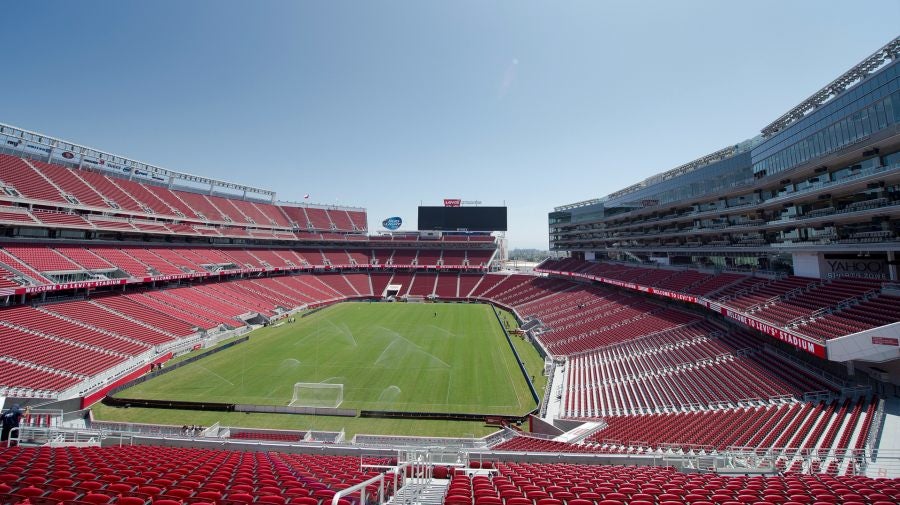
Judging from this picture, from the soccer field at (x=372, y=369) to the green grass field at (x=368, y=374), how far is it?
69 mm

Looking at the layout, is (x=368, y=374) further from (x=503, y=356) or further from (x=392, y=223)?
(x=392, y=223)

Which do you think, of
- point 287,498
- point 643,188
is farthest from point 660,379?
point 643,188

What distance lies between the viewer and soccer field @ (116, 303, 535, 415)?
23578mm

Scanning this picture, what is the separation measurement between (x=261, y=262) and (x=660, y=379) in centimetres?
5628

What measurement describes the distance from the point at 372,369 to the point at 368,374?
3.55 feet

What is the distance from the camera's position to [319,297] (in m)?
Result: 59.2

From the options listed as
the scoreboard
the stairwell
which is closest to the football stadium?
the stairwell

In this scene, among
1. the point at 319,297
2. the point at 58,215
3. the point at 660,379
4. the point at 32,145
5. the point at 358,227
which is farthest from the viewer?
the point at 358,227

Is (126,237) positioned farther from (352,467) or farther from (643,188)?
(643,188)

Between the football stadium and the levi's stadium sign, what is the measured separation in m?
30.4

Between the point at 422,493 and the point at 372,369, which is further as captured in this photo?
the point at 372,369

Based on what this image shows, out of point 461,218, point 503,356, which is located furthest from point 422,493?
point 461,218

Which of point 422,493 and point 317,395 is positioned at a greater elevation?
point 422,493

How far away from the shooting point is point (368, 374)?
91.7 feet
